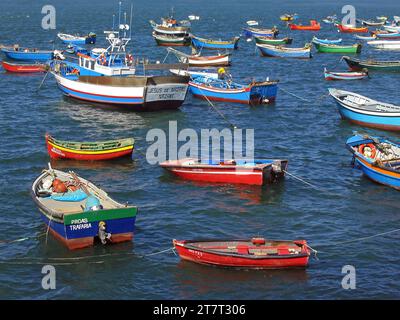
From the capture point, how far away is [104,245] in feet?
94.7

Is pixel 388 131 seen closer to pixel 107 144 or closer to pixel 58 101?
pixel 107 144

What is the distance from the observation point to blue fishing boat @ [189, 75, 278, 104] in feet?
184

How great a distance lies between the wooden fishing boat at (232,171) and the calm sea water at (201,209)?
54 cm

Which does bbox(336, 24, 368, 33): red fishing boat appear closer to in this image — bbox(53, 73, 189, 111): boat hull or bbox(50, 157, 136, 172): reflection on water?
bbox(53, 73, 189, 111): boat hull

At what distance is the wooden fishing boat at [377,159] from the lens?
35844mm

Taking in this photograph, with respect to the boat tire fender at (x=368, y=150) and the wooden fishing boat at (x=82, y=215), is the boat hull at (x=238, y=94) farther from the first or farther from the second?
the wooden fishing boat at (x=82, y=215)

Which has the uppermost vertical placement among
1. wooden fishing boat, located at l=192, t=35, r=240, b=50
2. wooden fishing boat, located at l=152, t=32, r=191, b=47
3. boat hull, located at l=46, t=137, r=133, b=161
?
boat hull, located at l=46, t=137, r=133, b=161

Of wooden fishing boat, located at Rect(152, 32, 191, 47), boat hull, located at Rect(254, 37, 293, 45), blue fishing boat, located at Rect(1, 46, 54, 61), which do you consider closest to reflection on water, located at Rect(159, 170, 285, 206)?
blue fishing boat, located at Rect(1, 46, 54, 61)

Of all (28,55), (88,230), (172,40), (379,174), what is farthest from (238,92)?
(172,40)

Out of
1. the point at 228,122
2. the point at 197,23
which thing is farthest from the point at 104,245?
the point at 197,23

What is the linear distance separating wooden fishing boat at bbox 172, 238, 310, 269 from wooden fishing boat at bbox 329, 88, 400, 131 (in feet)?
71.4

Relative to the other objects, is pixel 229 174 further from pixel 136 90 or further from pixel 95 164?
pixel 136 90

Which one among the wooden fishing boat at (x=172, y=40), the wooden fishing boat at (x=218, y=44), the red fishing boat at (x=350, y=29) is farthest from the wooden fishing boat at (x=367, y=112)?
the red fishing boat at (x=350, y=29)
